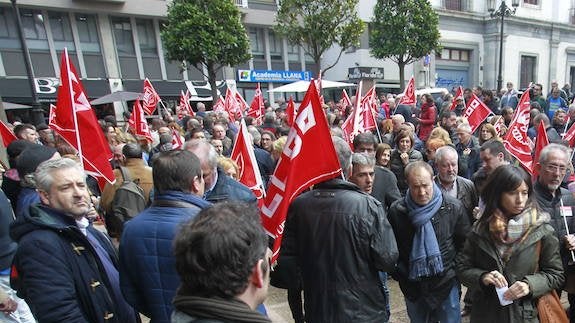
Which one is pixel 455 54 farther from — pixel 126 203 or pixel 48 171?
pixel 48 171

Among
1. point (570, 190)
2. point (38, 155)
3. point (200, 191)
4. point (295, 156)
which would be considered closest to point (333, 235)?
point (295, 156)

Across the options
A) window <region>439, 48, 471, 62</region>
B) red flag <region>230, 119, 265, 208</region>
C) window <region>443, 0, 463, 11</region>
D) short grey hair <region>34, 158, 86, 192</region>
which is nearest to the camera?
short grey hair <region>34, 158, 86, 192</region>

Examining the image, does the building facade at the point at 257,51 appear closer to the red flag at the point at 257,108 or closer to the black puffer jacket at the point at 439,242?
the red flag at the point at 257,108

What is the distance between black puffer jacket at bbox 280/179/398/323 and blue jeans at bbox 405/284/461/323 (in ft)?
2.12

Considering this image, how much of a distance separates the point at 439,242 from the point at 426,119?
20.6ft

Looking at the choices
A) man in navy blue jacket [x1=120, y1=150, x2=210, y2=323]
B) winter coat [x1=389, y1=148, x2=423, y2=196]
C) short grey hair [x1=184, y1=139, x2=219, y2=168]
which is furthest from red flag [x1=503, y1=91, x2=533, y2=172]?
man in navy blue jacket [x1=120, y1=150, x2=210, y2=323]

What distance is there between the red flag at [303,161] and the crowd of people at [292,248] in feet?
0.47

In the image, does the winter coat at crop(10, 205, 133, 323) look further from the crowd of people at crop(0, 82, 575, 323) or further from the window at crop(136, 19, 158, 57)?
the window at crop(136, 19, 158, 57)

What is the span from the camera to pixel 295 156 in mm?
2508

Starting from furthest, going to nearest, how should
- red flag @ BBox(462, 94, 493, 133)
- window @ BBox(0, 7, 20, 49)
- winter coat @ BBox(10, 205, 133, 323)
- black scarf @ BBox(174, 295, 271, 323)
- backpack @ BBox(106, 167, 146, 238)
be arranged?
window @ BBox(0, 7, 20, 49) < red flag @ BBox(462, 94, 493, 133) < backpack @ BBox(106, 167, 146, 238) < winter coat @ BBox(10, 205, 133, 323) < black scarf @ BBox(174, 295, 271, 323)

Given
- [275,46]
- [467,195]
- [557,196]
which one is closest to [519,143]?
[467,195]

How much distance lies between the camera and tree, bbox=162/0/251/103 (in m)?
16.3

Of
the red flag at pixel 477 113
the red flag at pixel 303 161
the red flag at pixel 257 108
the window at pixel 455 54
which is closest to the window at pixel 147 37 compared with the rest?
the red flag at pixel 257 108

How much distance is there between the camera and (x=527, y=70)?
33.0m
